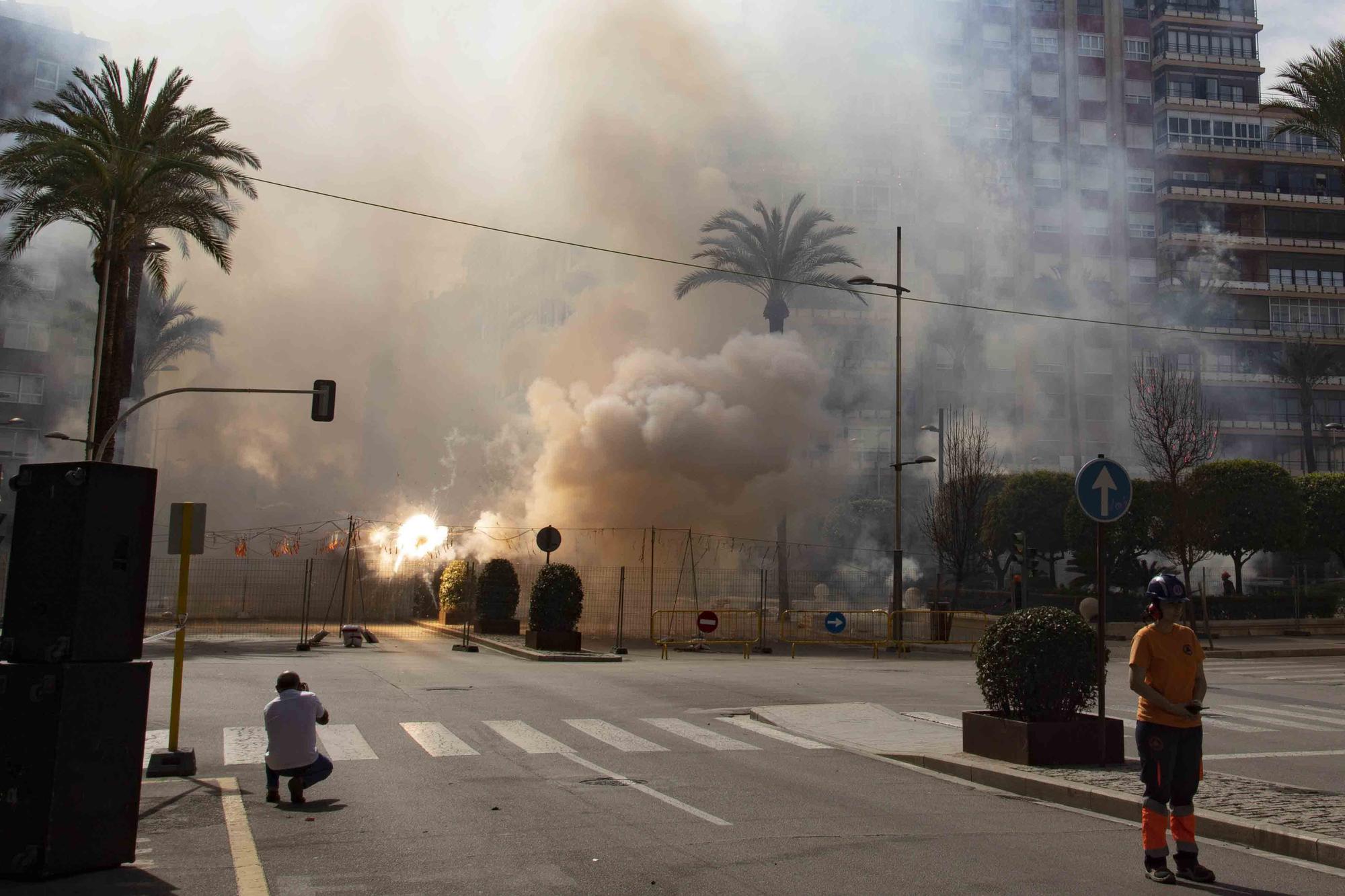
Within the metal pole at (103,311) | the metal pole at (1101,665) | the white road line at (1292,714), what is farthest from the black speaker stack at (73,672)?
the metal pole at (103,311)

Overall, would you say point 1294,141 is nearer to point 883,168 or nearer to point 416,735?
point 883,168

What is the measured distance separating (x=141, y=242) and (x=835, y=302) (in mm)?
43877

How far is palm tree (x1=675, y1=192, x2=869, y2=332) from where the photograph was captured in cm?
3884

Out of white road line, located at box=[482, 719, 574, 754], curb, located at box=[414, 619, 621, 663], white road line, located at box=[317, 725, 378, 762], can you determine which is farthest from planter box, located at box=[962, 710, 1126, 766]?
curb, located at box=[414, 619, 621, 663]

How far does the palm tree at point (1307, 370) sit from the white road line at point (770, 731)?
52.0 m

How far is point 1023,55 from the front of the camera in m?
70.3

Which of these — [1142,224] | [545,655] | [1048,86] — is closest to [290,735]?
[545,655]

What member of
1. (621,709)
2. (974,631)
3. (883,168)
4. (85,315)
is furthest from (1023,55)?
(621,709)

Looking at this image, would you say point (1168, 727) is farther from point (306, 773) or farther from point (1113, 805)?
point (306, 773)

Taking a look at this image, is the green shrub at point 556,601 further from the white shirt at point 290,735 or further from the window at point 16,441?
the window at point 16,441

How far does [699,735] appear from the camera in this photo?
11609 millimetres

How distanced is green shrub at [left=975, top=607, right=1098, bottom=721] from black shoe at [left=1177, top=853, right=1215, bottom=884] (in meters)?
3.36

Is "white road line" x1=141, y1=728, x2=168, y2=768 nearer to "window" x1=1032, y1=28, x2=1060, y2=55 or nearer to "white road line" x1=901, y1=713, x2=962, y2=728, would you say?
"white road line" x1=901, y1=713, x2=962, y2=728

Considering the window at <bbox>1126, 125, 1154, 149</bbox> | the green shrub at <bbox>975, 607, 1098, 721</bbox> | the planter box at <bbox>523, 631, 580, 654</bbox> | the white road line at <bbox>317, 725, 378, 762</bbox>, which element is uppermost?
the window at <bbox>1126, 125, 1154, 149</bbox>
